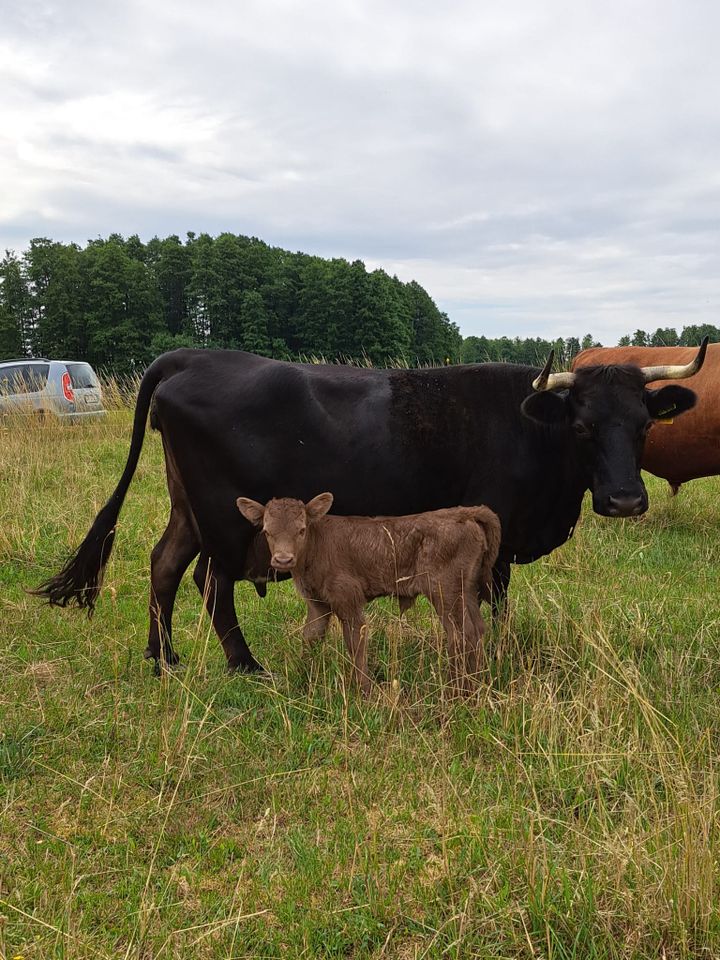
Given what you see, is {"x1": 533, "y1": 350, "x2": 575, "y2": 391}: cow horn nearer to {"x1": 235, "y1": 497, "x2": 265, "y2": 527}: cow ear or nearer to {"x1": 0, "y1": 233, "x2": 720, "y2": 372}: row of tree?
{"x1": 235, "y1": 497, "x2": 265, "y2": 527}: cow ear

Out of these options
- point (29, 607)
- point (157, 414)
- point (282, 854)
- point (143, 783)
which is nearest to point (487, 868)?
point (282, 854)

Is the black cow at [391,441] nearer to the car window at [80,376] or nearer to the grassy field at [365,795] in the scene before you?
the grassy field at [365,795]

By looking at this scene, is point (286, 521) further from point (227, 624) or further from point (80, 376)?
point (80, 376)

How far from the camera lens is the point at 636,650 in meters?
4.89

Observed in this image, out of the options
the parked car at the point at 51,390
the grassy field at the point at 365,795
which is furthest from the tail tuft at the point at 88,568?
the parked car at the point at 51,390

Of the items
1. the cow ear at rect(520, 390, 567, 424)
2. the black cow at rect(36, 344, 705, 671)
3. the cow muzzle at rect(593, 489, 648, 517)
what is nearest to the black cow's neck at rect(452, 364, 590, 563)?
the black cow at rect(36, 344, 705, 671)

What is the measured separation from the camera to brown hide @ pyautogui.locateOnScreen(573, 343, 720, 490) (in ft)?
27.0

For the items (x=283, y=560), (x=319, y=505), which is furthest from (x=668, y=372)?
(x=283, y=560)

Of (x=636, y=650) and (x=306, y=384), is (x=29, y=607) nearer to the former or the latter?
(x=306, y=384)

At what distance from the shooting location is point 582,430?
457 cm

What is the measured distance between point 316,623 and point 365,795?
149 centimetres

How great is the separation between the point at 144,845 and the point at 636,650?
3.27m

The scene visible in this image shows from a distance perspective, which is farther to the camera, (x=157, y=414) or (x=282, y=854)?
(x=157, y=414)

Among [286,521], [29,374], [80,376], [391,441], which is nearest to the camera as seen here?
[286,521]
